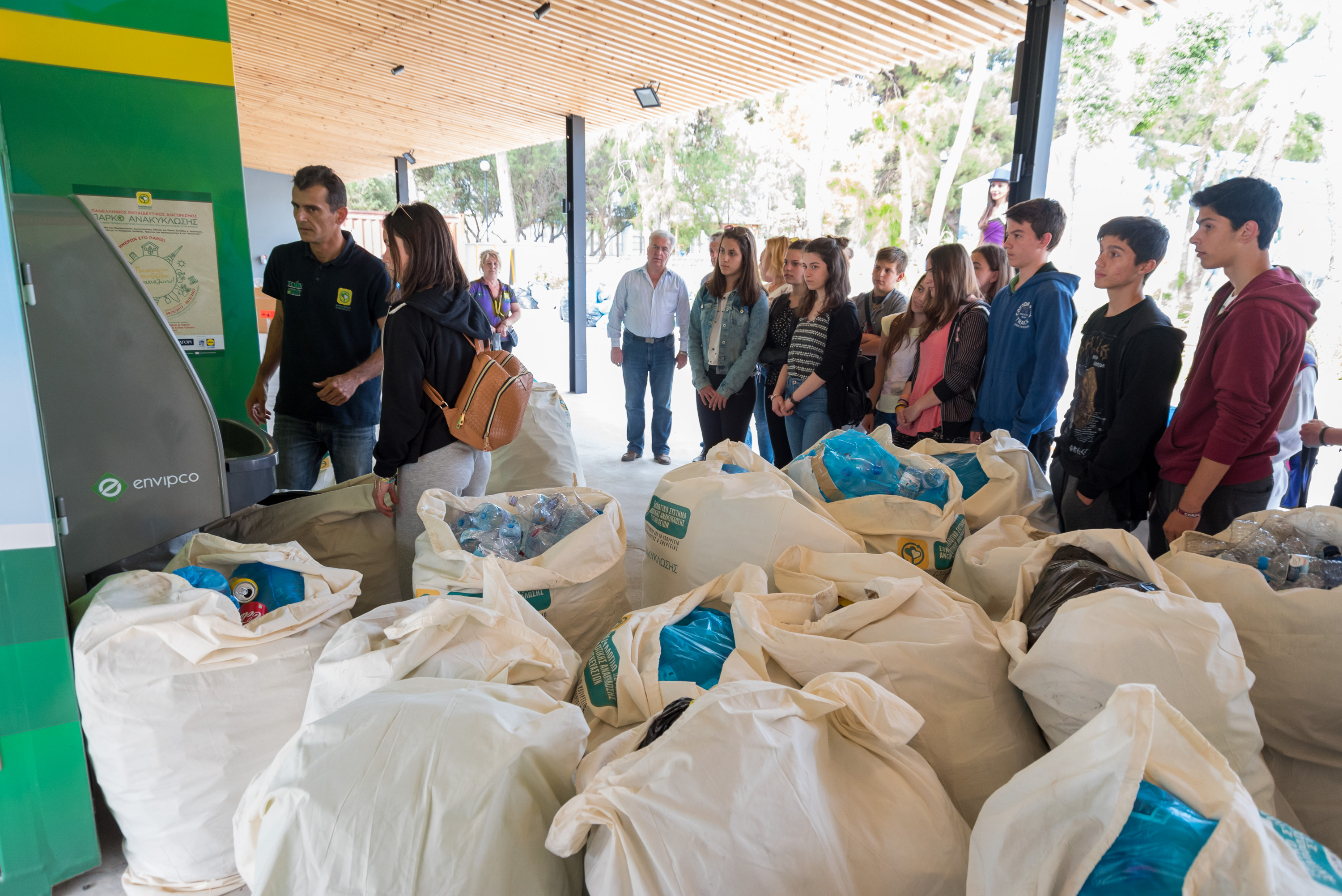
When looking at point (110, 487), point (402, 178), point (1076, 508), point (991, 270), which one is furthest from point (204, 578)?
point (402, 178)

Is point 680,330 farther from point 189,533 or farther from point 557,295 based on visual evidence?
point 557,295

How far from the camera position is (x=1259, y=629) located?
112 cm

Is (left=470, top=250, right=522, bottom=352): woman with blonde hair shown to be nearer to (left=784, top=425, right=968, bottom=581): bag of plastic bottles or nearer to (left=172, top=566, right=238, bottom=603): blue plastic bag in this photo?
(left=784, top=425, right=968, bottom=581): bag of plastic bottles

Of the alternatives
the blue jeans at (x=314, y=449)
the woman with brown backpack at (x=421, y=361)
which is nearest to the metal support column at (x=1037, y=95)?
the woman with brown backpack at (x=421, y=361)

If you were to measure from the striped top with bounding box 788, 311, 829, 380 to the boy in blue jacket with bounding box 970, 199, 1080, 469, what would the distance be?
0.86 metres

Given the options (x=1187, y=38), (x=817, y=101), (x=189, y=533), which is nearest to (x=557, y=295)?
(x=817, y=101)

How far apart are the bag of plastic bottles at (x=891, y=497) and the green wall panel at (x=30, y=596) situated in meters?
1.41

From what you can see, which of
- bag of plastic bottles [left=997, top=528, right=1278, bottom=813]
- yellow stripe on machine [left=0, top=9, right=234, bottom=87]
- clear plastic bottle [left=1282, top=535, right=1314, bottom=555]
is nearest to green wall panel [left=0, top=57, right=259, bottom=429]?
yellow stripe on machine [left=0, top=9, right=234, bottom=87]

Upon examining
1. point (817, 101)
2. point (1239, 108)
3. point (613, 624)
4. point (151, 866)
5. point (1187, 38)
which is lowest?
point (151, 866)

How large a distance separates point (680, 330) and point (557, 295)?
14.1m

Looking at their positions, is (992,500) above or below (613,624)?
above

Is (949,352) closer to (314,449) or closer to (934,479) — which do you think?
(934,479)

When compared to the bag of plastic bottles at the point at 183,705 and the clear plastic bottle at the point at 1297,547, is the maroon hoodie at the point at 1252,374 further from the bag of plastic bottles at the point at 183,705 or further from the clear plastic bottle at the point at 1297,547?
the bag of plastic bottles at the point at 183,705

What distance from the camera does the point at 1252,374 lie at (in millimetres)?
1697
